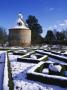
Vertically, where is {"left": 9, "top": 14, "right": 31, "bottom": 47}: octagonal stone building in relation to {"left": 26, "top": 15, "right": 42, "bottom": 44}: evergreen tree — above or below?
below

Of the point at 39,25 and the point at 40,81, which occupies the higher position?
the point at 39,25

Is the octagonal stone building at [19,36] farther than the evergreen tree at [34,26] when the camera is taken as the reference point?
No

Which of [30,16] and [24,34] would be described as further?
[30,16]

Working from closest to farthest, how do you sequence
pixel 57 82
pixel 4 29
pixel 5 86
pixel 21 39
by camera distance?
1. pixel 5 86
2. pixel 57 82
3. pixel 21 39
4. pixel 4 29

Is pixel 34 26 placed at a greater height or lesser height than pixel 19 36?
greater

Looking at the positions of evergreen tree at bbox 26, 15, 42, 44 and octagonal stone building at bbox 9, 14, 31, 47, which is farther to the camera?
evergreen tree at bbox 26, 15, 42, 44

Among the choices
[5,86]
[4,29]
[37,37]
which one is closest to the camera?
[5,86]

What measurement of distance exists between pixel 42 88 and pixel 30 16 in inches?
1988

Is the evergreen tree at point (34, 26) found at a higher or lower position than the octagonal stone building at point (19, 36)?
higher

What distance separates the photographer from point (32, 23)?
188ft

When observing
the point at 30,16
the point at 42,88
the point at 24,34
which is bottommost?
the point at 42,88

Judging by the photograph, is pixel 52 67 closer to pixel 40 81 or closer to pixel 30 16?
pixel 40 81

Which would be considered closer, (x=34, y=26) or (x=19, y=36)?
(x=19, y=36)

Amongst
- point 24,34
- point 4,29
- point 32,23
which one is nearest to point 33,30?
point 32,23
